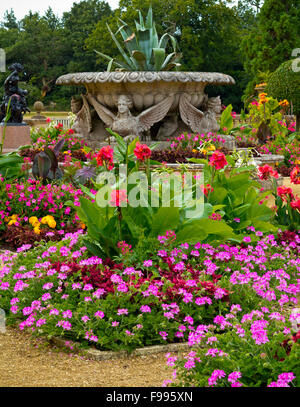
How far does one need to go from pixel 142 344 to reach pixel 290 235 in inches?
82.8

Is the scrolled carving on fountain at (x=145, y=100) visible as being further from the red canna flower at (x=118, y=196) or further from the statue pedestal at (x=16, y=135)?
the red canna flower at (x=118, y=196)

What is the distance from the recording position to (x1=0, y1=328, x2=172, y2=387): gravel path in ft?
9.36

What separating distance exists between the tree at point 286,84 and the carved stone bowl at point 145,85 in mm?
10443

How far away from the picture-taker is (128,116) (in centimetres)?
940

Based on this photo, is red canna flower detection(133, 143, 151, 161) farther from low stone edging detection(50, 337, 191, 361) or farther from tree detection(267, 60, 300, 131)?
tree detection(267, 60, 300, 131)

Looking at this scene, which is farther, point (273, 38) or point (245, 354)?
point (273, 38)

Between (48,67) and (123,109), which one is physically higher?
(48,67)

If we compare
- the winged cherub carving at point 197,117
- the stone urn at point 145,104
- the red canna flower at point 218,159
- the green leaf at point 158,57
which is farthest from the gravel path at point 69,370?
the green leaf at point 158,57

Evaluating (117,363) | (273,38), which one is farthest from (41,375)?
(273,38)

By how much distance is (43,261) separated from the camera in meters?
4.07

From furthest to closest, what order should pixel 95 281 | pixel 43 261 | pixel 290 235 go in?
1. pixel 290 235
2. pixel 43 261
3. pixel 95 281

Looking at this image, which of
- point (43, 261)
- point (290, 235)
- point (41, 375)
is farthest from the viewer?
point (290, 235)

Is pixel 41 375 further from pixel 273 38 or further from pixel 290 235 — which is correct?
pixel 273 38

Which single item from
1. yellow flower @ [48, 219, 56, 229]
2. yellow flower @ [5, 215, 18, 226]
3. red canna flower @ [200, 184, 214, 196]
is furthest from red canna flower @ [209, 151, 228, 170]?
yellow flower @ [5, 215, 18, 226]
